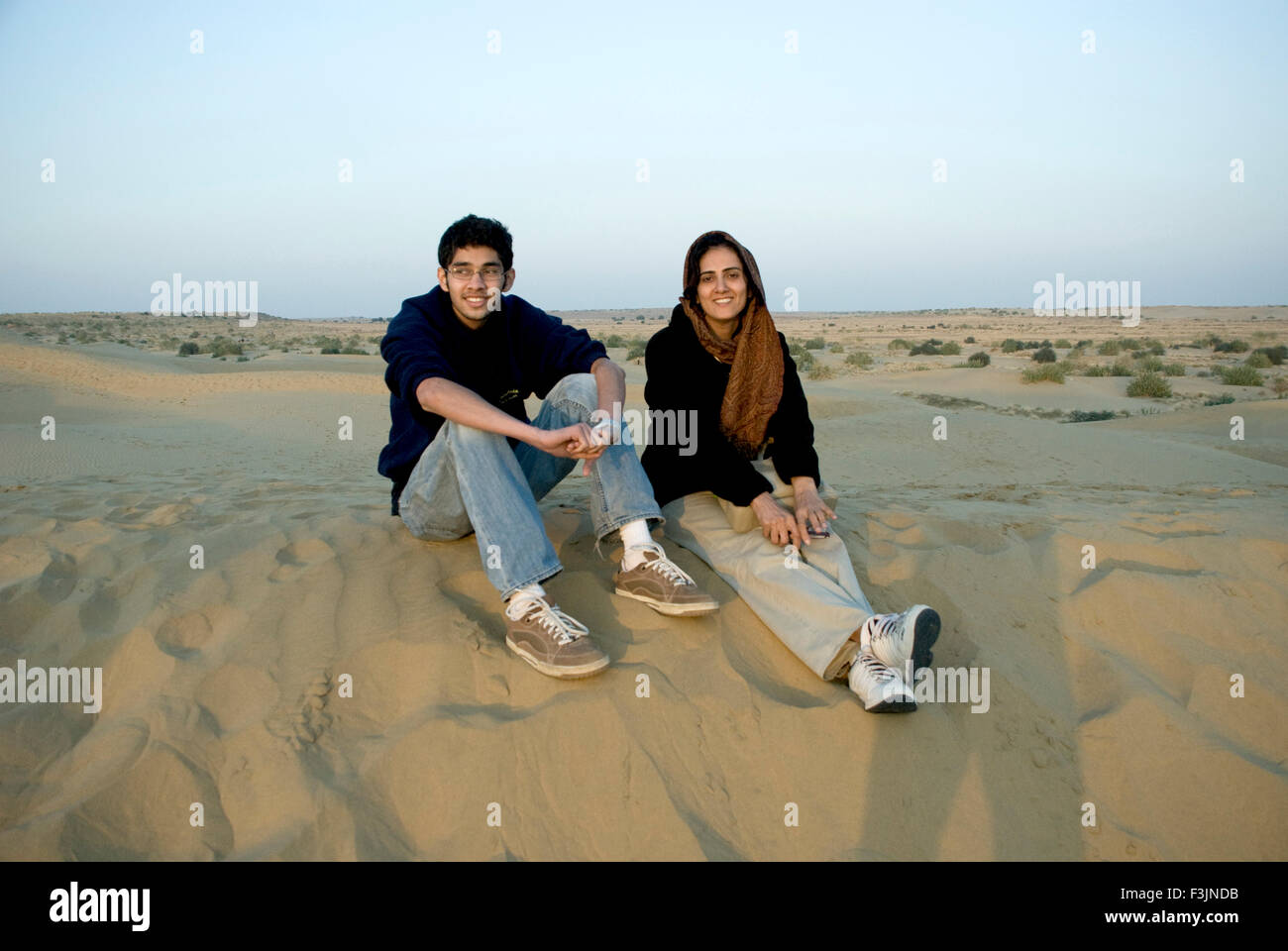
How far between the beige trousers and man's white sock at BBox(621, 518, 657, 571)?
1.51 ft

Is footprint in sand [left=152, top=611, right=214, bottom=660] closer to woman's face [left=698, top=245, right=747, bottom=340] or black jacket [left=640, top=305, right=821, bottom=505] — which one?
black jacket [left=640, top=305, right=821, bottom=505]

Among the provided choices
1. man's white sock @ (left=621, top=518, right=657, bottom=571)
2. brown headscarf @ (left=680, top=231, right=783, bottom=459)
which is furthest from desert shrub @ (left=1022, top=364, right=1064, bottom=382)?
man's white sock @ (left=621, top=518, right=657, bottom=571)

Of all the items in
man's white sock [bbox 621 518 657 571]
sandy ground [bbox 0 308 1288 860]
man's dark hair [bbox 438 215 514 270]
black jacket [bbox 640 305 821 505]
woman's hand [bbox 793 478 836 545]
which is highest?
man's dark hair [bbox 438 215 514 270]

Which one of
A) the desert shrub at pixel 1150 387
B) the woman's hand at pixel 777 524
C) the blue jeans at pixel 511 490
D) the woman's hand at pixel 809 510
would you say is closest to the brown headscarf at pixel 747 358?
the woman's hand at pixel 809 510

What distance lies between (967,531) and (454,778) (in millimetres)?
3017

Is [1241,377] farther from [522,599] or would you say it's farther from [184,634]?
[184,634]

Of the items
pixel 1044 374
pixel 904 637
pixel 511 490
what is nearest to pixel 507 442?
pixel 511 490

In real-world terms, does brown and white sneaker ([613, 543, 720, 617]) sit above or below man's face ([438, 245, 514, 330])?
below

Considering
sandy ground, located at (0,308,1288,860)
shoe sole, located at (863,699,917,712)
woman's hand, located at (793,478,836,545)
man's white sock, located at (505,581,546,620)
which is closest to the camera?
sandy ground, located at (0,308,1288,860)

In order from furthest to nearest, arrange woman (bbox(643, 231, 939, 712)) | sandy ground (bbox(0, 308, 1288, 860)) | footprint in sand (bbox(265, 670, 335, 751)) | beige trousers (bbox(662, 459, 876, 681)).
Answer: woman (bbox(643, 231, 939, 712)), beige trousers (bbox(662, 459, 876, 681)), footprint in sand (bbox(265, 670, 335, 751)), sandy ground (bbox(0, 308, 1288, 860))

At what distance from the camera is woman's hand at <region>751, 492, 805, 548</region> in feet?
11.5

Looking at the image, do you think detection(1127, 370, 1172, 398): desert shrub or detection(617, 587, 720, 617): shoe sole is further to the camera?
detection(1127, 370, 1172, 398): desert shrub
